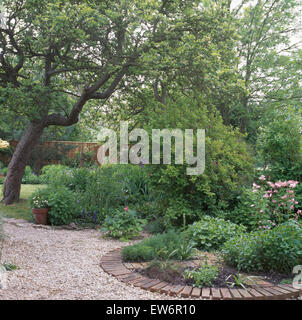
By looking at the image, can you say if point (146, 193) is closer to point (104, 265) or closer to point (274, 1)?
point (104, 265)

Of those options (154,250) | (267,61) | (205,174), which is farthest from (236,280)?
(267,61)

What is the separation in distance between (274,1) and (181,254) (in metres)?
9.49

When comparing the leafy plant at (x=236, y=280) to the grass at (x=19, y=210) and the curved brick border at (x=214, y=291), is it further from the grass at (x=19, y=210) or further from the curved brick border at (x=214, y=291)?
the grass at (x=19, y=210)

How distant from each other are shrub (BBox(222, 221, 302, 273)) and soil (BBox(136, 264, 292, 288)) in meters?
0.07

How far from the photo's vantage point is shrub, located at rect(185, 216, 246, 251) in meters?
3.98

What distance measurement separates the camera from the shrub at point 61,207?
555cm

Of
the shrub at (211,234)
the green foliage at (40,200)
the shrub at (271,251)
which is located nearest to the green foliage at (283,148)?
the shrub at (211,234)

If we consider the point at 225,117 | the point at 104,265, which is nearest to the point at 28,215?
the point at 104,265

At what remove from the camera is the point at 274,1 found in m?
10.2

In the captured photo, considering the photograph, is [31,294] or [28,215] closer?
[31,294]

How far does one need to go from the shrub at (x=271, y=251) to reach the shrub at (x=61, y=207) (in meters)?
3.19

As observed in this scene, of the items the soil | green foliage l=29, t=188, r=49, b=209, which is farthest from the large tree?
the soil

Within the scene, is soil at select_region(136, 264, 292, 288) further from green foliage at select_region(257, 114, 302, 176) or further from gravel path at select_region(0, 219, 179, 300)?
green foliage at select_region(257, 114, 302, 176)
